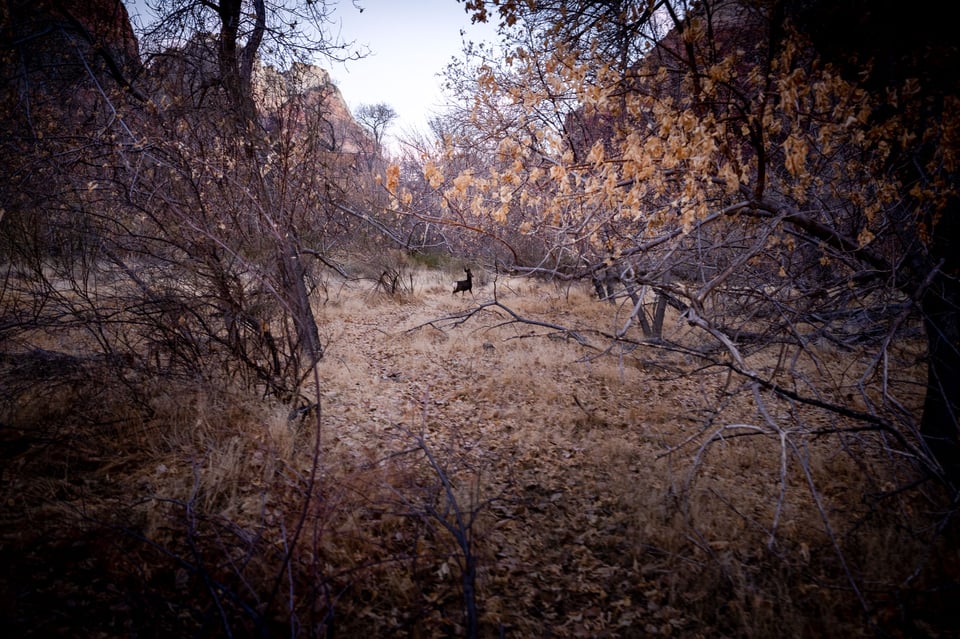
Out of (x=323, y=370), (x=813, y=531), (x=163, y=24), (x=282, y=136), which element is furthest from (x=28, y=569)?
(x=163, y=24)

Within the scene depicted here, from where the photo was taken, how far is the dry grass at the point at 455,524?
245 centimetres

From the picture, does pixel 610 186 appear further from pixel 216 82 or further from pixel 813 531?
pixel 216 82

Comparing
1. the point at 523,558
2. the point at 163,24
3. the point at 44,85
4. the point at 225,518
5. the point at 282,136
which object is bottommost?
the point at 523,558

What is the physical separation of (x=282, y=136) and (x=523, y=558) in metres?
4.65

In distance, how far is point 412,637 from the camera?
2498 millimetres

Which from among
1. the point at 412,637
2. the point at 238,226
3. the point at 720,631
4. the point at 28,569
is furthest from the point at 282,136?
the point at 720,631

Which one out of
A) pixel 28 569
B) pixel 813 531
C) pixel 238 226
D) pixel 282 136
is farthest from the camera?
pixel 282 136

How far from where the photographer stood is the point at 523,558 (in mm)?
3279

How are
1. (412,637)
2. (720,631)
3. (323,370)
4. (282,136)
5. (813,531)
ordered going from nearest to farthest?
(412,637) < (720,631) < (813,531) < (282,136) < (323,370)

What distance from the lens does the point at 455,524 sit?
3.44 m

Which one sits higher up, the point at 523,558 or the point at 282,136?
the point at 282,136

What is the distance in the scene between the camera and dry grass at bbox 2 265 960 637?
2449mm

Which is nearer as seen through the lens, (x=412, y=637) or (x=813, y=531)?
(x=412, y=637)

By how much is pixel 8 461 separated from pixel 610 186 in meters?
4.87
